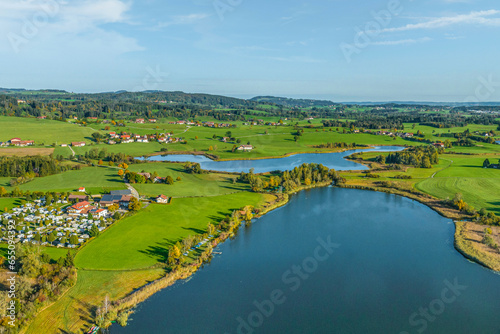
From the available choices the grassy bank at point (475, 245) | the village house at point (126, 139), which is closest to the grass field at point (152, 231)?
the grassy bank at point (475, 245)

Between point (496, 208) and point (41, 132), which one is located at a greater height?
point (41, 132)

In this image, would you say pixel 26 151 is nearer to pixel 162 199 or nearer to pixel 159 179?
pixel 159 179

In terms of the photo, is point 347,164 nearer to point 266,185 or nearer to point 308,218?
point 266,185

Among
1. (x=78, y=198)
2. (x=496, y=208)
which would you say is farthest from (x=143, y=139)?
(x=496, y=208)

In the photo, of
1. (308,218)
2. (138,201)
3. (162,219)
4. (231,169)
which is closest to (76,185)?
(138,201)

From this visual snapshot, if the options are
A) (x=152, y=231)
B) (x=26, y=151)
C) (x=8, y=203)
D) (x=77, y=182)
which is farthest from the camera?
(x=26, y=151)

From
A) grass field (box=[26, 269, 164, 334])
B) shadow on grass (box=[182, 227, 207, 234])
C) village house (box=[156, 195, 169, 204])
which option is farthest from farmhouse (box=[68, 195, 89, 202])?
grass field (box=[26, 269, 164, 334])

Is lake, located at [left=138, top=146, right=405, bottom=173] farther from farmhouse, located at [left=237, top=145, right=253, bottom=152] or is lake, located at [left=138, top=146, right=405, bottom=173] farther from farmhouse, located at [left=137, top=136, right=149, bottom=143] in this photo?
farmhouse, located at [left=137, top=136, right=149, bottom=143]

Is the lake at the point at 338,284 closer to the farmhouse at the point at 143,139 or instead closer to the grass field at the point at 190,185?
the grass field at the point at 190,185
